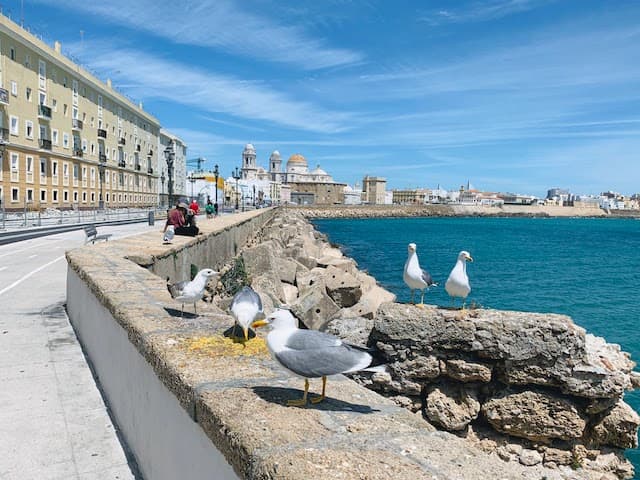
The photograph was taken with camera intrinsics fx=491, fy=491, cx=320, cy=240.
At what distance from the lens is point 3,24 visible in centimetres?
3158

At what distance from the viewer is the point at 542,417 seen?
5426 mm

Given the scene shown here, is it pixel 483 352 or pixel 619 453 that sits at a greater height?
pixel 483 352

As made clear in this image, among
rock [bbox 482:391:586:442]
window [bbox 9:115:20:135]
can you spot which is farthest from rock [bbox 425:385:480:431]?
window [bbox 9:115:20:135]

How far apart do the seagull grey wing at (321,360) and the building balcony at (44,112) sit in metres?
42.4

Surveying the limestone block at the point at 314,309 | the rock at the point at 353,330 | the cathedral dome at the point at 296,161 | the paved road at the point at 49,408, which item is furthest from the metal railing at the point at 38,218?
the cathedral dome at the point at 296,161

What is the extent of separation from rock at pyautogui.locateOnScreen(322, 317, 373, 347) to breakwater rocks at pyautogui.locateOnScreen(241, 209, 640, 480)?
0.52m

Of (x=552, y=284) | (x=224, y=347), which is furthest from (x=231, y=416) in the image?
(x=552, y=284)

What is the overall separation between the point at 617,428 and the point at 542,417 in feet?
2.76

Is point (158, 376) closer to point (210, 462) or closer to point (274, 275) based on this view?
point (210, 462)

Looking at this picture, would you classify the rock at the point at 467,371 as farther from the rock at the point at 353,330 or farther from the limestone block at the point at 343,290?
the limestone block at the point at 343,290

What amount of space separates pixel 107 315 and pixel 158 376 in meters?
1.70

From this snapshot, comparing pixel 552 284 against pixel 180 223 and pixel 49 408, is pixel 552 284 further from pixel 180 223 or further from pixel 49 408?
pixel 49 408

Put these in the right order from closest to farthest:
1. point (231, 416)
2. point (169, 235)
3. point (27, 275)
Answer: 1. point (231, 416)
2. point (169, 235)
3. point (27, 275)

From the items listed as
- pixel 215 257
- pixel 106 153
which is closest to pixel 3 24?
pixel 106 153
